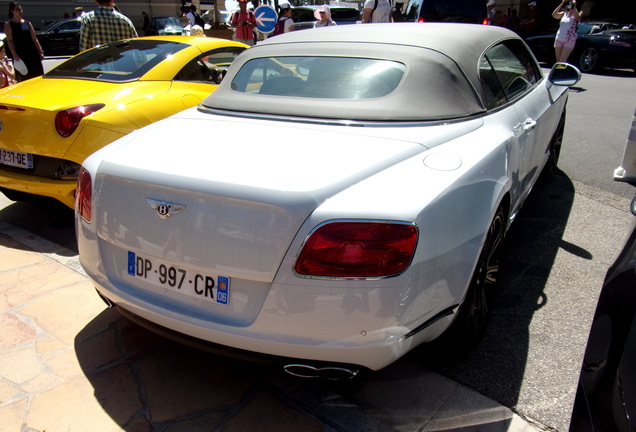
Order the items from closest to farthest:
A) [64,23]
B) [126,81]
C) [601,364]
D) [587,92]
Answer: [601,364]
[126,81]
[587,92]
[64,23]

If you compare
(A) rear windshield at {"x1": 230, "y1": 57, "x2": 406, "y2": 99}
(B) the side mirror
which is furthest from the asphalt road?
(A) rear windshield at {"x1": 230, "y1": 57, "x2": 406, "y2": 99}

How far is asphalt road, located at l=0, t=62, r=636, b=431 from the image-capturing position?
2.49 m

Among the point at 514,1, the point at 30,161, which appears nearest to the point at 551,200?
the point at 30,161

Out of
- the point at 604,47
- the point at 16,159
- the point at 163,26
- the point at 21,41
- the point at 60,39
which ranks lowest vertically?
the point at 60,39

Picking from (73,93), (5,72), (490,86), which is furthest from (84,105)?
(5,72)

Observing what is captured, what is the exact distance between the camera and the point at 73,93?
4.29 meters

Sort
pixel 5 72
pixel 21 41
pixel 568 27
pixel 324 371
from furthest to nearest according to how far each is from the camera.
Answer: pixel 568 27 → pixel 5 72 → pixel 21 41 → pixel 324 371

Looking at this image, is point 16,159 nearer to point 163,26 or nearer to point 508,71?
point 508,71

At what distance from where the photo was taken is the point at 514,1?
28750 millimetres

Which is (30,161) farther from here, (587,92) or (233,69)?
(587,92)

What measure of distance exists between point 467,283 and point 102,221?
5.13ft

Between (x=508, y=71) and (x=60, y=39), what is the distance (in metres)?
21.7

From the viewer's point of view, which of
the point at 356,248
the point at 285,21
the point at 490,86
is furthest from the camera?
the point at 285,21

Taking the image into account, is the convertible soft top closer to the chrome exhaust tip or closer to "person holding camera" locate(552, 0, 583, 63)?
the chrome exhaust tip
